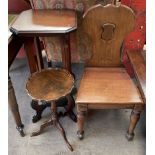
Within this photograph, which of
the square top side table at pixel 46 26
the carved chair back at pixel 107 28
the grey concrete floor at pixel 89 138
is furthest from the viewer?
the grey concrete floor at pixel 89 138

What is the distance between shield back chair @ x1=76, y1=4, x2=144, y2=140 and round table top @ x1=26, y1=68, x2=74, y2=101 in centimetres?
13

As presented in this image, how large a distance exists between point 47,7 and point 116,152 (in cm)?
134

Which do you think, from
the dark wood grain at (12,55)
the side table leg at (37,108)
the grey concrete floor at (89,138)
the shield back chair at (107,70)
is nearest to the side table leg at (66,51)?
the shield back chair at (107,70)

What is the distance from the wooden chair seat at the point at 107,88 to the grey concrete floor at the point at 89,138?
1.56 feet

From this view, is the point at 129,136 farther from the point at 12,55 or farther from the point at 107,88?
the point at 12,55

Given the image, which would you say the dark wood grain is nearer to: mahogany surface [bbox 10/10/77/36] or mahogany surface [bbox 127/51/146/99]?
mahogany surface [bbox 10/10/77/36]

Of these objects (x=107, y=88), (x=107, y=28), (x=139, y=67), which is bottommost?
(x=107, y=88)

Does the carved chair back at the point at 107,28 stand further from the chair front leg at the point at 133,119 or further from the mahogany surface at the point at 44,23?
the chair front leg at the point at 133,119

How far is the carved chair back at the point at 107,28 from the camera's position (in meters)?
1.55

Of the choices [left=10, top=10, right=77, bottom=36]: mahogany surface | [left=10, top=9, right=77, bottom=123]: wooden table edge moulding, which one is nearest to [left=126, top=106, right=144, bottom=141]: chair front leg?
[left=10, top=9, right=77, bottom=123]: wooden table edge moulding

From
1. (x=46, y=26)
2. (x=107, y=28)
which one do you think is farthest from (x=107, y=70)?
(x=46, y=26)

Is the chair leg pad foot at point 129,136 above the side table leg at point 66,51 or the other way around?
the other way around

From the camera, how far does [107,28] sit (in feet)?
5.30

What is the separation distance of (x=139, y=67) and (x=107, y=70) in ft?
0.90
